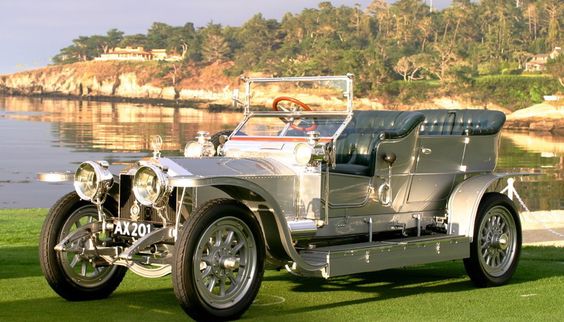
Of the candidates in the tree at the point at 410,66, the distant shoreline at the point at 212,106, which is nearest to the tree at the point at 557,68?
the distant shoreline at the point at 212,106

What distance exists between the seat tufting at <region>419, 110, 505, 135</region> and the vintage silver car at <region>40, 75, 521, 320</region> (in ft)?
0.05

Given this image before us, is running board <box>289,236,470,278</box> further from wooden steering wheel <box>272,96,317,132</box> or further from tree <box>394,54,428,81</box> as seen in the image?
tree <box>394,54,428,81</box>

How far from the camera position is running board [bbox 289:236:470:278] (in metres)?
8.58

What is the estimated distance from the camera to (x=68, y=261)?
9.00 meters

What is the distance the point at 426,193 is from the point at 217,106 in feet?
410

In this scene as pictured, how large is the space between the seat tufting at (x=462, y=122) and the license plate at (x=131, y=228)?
143 inches

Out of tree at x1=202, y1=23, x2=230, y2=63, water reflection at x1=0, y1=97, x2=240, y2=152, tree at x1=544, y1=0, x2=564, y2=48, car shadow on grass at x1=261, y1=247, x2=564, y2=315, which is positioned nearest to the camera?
car shadow on grass at x1=261, y1=247, x2=564, y2=315

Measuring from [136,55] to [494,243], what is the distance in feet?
586

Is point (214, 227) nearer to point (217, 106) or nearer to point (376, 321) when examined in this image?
point (376, 321)

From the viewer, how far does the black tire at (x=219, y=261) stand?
7.71 m

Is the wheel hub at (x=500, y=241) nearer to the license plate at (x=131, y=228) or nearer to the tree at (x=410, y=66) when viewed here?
the license plate at (x=131, y=228)

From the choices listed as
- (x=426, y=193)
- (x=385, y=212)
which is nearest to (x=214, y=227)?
(x=385, y=212)

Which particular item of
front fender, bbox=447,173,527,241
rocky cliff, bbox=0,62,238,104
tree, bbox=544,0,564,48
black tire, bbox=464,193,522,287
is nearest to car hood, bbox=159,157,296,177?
front fender, bbox=447,173,527,241

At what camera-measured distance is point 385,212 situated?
974cm
